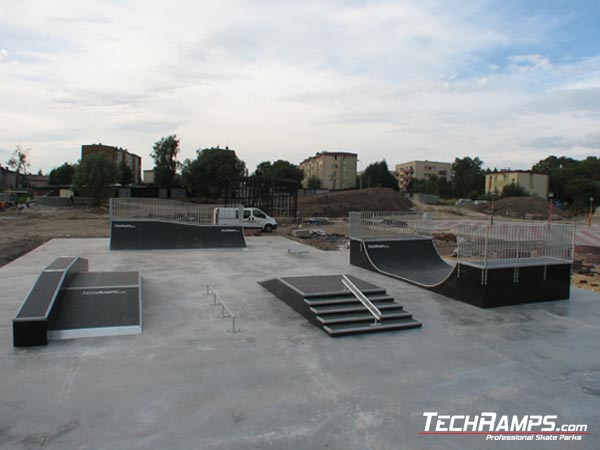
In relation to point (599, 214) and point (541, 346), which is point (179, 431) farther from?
point (599, 214)

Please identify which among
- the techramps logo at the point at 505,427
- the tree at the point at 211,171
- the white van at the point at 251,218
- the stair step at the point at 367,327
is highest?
the tree at the point at 211,171

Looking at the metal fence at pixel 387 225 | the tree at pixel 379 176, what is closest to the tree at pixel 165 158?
the tree at pixel 379 176

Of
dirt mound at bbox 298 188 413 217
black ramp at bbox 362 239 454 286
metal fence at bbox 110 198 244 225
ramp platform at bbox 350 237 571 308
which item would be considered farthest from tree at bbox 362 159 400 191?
ramp platform at bbox 350 237 571 308

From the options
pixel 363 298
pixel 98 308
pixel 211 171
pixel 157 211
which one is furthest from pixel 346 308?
pixel 211 171

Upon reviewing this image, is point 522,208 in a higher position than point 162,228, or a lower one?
higher

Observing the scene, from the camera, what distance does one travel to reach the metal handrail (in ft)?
26.5

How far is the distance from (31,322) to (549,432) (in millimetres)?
7200

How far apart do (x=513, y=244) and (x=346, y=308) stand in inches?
191

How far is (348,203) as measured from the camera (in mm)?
54281

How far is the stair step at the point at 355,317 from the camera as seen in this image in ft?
25.5

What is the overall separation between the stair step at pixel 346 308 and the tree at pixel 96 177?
4986 centimetres

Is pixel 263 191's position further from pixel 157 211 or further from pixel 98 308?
pixel 98 308

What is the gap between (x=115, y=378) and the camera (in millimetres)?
5527

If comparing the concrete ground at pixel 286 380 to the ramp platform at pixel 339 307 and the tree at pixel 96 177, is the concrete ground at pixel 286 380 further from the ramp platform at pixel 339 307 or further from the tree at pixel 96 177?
the tree at pixel 96 177
